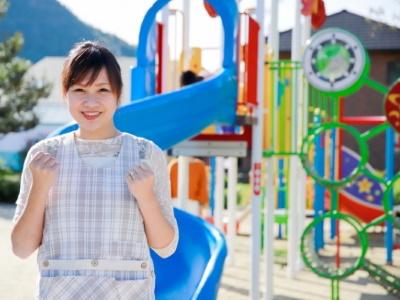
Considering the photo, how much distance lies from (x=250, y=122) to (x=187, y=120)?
0.96 m

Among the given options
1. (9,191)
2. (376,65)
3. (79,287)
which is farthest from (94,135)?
(376,65)

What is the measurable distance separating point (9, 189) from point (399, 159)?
39.4ft

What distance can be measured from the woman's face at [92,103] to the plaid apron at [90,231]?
0.35 feet

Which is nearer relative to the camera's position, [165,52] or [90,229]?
[90,229]

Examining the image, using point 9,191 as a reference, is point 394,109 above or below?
above

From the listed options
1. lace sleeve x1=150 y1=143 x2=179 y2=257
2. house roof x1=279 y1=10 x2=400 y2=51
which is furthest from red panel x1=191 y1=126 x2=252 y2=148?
house roof x1=279 y1=10 x2=400 y2=51

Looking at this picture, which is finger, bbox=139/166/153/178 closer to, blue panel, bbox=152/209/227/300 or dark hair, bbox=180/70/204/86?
blue panel, bbox=152/209/227/300

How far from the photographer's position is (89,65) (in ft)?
6.28

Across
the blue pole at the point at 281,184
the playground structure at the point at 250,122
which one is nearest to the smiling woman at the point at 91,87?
the playground structure at the point at 250,122

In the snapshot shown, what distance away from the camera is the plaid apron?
1862 mm

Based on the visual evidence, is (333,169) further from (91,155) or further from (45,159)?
(45,159)

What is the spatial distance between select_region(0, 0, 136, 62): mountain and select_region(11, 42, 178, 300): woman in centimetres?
6093

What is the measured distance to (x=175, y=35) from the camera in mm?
7176

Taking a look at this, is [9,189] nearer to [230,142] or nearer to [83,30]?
[230,142]
